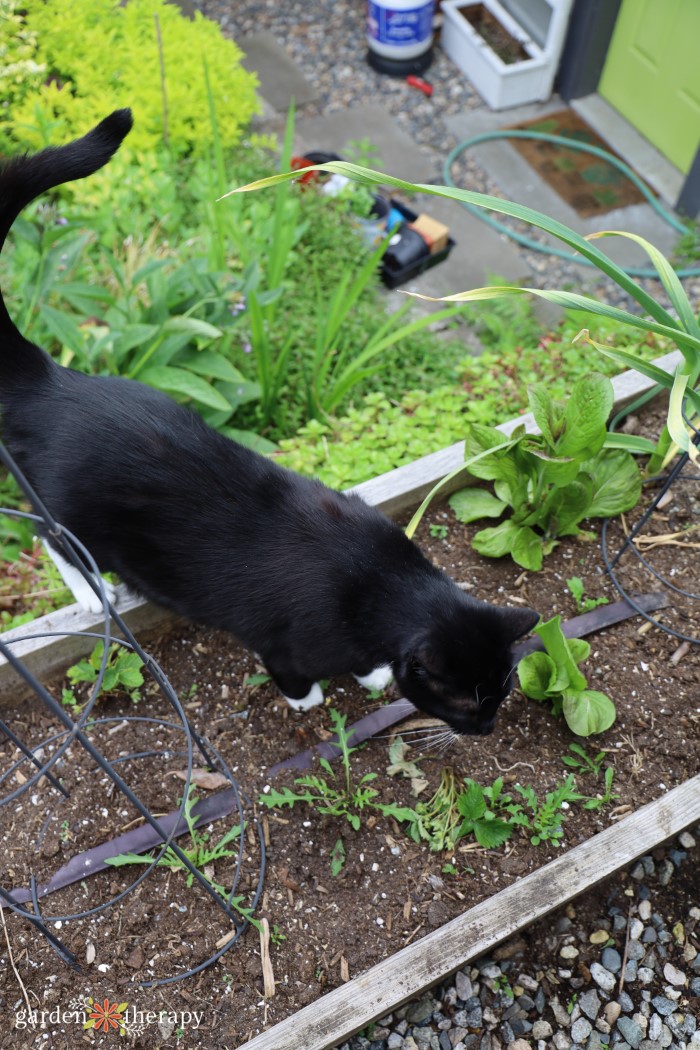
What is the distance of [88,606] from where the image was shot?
2029 millimetres

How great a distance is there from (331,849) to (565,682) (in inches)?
24.8

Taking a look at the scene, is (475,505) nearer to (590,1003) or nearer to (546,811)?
(546,811)

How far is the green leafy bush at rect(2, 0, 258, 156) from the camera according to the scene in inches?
136

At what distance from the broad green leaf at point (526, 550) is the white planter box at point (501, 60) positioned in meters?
3.37

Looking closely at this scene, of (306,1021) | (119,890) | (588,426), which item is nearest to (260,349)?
(588,426)

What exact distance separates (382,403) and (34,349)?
1.12 meters

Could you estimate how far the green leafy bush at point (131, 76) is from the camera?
346 cm

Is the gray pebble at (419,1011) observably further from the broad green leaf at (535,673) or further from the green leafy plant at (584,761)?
the broad green leaf at (535,673)

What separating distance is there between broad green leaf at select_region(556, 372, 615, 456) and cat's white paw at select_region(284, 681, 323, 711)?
2.67 feet

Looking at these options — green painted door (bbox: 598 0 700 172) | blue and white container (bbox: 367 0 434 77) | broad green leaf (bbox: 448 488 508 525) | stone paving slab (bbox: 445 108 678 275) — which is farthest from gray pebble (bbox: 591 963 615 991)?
blue and white container (bbox: 367 0 434 77)

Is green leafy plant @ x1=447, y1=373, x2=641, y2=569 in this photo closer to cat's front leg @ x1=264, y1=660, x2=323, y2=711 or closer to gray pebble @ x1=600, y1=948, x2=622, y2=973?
cat's front leg @ x1=264, y1=660, x2=323, y2=711

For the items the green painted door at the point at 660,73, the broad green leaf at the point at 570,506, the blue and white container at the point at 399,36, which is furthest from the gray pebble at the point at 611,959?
the blue and white container at the point at 399,36

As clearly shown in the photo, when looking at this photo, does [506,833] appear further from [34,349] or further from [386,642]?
[34,349]

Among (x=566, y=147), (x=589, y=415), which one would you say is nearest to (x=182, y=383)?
(x=589, y=415)
